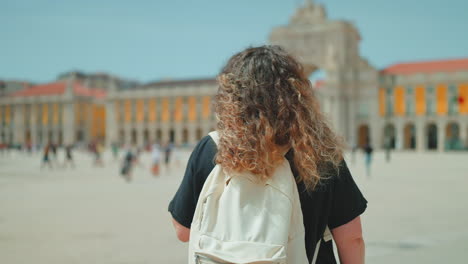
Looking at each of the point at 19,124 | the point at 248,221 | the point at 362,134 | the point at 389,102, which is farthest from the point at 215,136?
the point at 19,124

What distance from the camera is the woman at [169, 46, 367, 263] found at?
1.57m

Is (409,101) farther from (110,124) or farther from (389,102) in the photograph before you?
(110,124)

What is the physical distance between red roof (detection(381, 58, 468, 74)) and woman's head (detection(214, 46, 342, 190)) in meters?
51.6

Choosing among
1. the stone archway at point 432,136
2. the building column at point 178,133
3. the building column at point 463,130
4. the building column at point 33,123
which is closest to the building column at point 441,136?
the building column at point 463,130

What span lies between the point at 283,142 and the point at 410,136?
175 feet

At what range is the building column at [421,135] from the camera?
47.9 meters

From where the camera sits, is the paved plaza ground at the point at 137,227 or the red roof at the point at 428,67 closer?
the paved plaza ground at the point at 137,227

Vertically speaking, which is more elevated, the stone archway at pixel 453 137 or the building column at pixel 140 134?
the stone archway at pixel 453 137

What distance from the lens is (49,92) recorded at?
75.4 m

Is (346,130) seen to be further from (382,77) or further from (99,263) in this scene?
(99,263)

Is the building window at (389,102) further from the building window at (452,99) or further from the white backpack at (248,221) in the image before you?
the white backpack at (248,221)

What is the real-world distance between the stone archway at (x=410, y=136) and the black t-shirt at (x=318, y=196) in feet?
169

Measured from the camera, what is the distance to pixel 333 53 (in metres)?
53.1

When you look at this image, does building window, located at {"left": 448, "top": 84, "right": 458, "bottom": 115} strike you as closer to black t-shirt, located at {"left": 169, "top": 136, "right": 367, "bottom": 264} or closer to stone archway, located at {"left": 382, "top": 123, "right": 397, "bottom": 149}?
stone archway, located at {"left": 382, "top": 123, "right": 397, "bottom": 149}
